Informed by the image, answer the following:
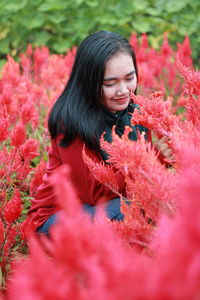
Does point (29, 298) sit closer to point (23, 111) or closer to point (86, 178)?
point (86, 178)

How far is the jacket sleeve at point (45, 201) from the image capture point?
2.34 metres

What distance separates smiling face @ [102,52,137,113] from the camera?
Result: 7.22 ft

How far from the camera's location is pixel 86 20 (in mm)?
6152

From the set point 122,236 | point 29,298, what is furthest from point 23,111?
point 29,298

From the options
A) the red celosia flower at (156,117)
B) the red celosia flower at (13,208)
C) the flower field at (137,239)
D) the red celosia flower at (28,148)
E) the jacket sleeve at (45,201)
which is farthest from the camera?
the jacket sleeve at (45,201)

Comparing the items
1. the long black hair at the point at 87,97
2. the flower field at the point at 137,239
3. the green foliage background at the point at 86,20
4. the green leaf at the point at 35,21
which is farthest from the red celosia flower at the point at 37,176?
the green leaf at the point at 35,21

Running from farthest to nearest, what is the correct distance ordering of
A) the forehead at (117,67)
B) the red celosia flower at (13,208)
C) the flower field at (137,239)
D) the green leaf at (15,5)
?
the green leaf at (15,5) → the forehead at (117,67) → the red celosia flower at (13,208) → the flower field at (137,239)

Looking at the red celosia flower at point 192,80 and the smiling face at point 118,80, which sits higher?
the red celosia flower at point 192,80

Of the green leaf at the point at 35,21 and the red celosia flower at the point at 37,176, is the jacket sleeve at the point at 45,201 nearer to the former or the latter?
the red celosia flower at the point at 37,176

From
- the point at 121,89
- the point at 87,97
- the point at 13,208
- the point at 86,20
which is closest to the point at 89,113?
the point at 87,97

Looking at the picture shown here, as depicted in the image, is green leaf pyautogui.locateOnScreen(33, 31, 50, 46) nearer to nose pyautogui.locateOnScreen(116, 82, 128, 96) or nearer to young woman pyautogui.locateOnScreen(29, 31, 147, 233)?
young woman pyautogui.locateOnScreen(29, 31, 147, 233)

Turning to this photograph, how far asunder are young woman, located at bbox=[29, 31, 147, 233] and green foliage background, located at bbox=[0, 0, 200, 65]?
3638 millimetres

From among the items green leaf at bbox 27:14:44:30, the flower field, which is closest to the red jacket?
the flower field

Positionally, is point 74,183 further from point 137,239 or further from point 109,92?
point 137,239
